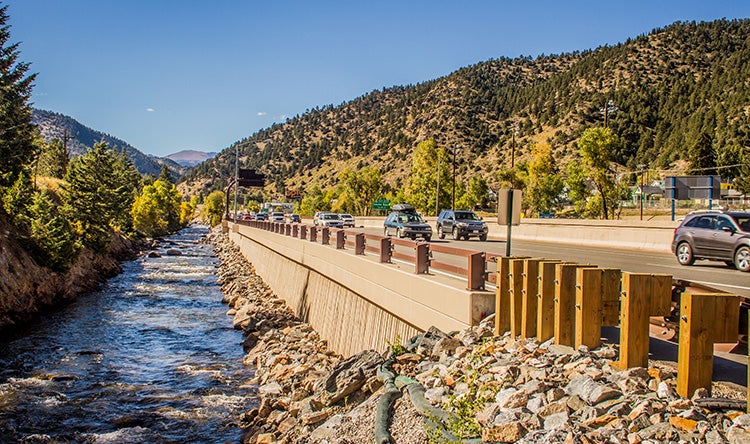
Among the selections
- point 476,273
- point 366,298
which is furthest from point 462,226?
point 476,273

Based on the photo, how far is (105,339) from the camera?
21.3 m

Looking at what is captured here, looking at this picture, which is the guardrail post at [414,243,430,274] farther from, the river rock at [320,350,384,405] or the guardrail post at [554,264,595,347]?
the guardrail post at [554,264,595,347]

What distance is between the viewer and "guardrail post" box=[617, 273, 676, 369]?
6.09 metres

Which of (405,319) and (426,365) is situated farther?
(405,319)

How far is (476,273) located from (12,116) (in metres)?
51.6

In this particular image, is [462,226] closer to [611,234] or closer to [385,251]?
[611,234]

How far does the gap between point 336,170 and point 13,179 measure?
14305cm

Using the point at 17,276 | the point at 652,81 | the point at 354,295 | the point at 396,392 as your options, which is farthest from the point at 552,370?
the point at 652,81

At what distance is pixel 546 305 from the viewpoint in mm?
7598

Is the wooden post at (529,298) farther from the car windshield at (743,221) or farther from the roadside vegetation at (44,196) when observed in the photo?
the roadside vegetation at (44,196)

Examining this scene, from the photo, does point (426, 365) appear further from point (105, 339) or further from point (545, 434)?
point (105, 339)

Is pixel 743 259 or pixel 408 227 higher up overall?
pixel 408 227

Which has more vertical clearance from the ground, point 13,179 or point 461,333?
point 13,179

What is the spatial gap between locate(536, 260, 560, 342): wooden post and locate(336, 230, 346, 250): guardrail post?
10873 mm
